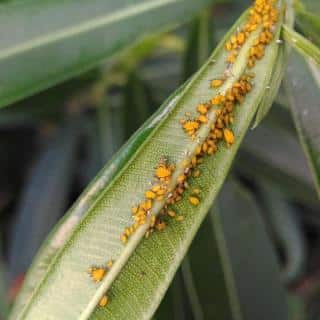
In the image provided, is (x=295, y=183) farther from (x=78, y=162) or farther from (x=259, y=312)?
(x=78, y=162)

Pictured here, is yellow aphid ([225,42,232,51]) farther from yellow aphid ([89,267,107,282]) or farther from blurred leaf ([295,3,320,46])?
yellow aphid ([89,267,107,282])

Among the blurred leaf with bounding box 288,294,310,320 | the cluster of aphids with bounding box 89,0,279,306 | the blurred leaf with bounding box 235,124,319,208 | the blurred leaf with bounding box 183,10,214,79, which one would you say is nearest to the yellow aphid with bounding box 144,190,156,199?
the cluster of aphids with bounding box 89,0,279,306

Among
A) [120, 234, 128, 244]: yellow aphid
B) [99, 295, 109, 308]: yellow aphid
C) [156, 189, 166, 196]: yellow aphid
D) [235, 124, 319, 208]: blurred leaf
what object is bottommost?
[99, 295, 109, 308]: yellow aphid

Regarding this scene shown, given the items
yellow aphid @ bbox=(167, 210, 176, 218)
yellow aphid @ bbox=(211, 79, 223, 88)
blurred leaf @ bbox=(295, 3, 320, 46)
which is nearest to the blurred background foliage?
blurred leaf @ bbox=(295, 3, 320, 46)

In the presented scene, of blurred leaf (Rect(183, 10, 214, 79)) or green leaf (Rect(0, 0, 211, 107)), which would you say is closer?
green leaf (Rect(0, 0, 211, 107))

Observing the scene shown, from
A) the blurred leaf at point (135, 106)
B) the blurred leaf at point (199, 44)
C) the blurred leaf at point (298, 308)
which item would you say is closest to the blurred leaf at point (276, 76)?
the blurred leaf at point (199, 44)

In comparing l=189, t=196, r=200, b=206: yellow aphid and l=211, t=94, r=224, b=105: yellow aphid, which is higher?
l=211, t=94, r=224, b=105: yellow aphid

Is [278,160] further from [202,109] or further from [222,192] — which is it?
[202,109]

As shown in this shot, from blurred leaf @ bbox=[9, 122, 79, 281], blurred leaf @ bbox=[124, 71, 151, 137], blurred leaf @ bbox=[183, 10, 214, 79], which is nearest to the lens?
blurred leaf @ bbox=[183, 10, 214, 79]

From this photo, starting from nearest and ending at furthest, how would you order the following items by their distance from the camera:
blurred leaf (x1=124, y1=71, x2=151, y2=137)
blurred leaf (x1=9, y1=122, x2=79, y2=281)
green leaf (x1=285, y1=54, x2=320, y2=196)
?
green leaf (x1=285, y1=54, x2=320, y2=196)
blurred leaf (x1=124, y1=71, x2=151, y2=137)
blurred leaf (x1=9, y1=122, x2=79, y2=281)

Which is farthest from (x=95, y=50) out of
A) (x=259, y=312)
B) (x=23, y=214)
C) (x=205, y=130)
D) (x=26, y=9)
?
(x=23, y=214)
